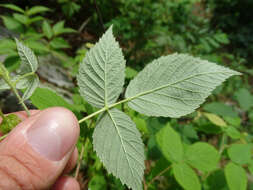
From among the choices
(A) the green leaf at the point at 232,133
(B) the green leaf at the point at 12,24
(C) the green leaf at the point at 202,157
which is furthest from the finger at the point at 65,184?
(B) the green leaf at the point at 12,24

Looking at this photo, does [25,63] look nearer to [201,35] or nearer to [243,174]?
[243,174]

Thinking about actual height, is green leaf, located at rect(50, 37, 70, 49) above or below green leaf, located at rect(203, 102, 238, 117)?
above

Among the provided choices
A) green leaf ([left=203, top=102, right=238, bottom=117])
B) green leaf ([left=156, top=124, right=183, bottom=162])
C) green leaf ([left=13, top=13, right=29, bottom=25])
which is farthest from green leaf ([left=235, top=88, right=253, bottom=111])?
green leaf ([left=13, top=13, right=29, bottom=25])

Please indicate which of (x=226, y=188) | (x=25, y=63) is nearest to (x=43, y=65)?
(x=25, y=63)

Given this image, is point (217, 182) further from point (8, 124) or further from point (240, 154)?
point (8, 124)

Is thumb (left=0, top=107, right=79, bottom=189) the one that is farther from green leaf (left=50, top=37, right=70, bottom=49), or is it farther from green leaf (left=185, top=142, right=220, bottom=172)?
green leaf (left=50, top=37, right=70, bottom=49)

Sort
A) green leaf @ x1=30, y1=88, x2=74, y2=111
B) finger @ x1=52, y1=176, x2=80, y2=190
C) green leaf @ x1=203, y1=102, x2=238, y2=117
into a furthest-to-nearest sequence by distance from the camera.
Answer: green leaf @ x1=203, y1=102, x2=238, y2=117
finger @ x1=52, y1=176, x2=80, y2=190
green leaf @ x1=30, y1=88, x2=74, y2=111
